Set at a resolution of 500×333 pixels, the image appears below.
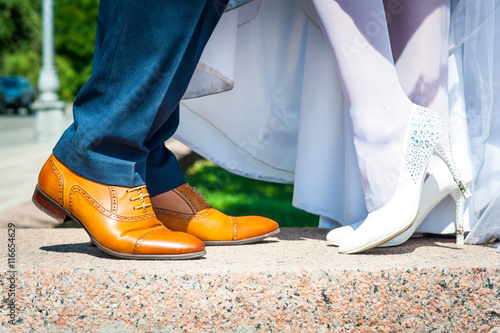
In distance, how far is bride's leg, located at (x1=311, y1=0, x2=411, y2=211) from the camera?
130cm

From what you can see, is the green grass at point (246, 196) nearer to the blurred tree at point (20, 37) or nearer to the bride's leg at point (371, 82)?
the bride's leg at point (371, 82)

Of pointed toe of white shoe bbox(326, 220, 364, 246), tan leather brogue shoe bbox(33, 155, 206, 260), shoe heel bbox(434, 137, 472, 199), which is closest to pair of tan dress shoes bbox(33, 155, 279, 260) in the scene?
tan leather brogue shoe bbox(33, 155, 206, 260)

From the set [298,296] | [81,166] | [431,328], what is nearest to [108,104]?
[81,166]

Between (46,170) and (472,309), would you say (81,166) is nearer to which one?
(46,170)

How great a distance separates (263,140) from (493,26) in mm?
732

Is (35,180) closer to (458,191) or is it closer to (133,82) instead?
(133,82)

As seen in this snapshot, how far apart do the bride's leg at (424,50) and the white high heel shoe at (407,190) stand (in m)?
0.14

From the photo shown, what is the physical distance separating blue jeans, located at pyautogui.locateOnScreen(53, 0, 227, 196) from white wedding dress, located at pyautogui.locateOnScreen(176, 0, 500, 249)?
0.22 metres

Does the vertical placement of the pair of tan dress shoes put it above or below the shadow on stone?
above

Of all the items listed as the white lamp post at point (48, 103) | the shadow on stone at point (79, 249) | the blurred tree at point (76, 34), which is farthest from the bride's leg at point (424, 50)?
the blurred tree at point (76, 34)

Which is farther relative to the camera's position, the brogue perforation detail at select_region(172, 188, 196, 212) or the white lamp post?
the white lamp post

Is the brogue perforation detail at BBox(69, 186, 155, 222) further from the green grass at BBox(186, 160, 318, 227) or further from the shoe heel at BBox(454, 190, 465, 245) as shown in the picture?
the green grass at BBox(186, 160, 318, 227)

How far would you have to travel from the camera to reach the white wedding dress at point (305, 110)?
1.47 meters

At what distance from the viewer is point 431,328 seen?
1.15 m
